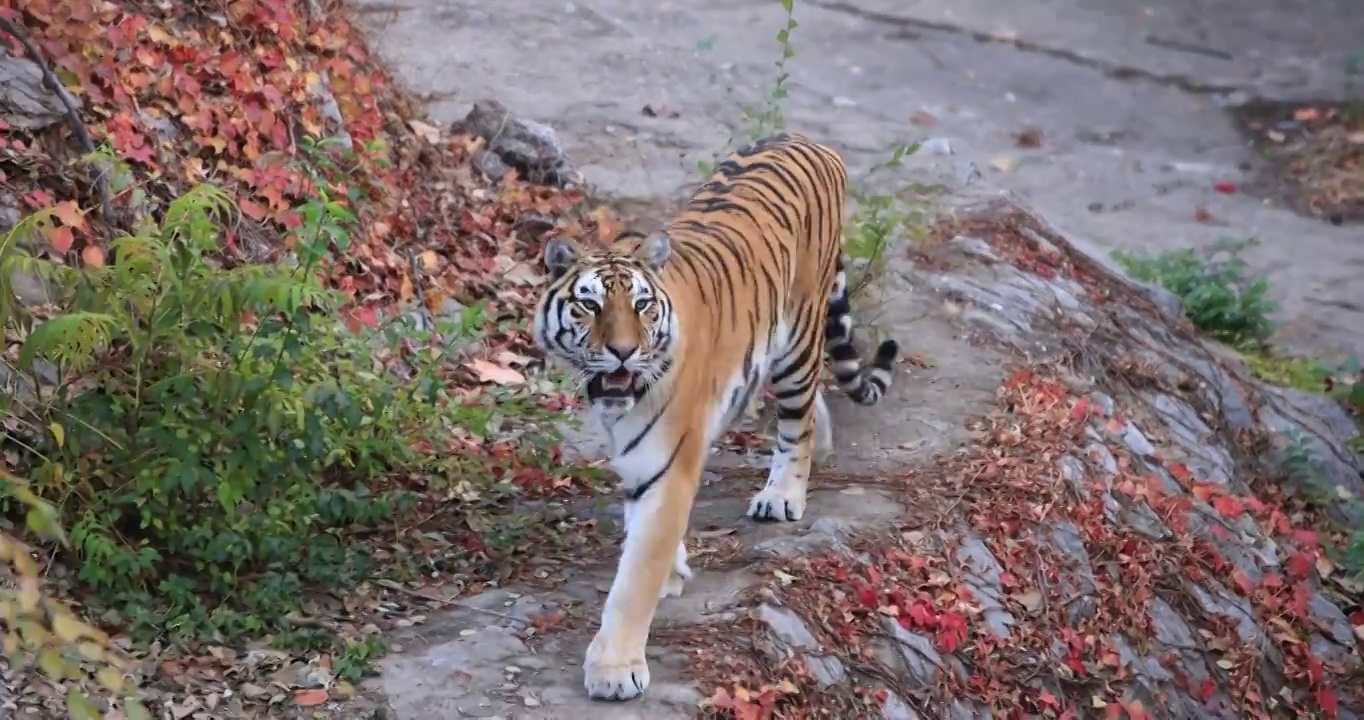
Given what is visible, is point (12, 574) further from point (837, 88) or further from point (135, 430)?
point (837, 88)

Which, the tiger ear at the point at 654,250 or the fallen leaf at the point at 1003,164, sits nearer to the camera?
the tiger ear at the point at 654,250

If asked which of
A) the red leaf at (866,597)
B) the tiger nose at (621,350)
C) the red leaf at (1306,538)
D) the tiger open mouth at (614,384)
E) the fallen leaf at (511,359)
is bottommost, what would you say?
the red leaf at (1306,538)

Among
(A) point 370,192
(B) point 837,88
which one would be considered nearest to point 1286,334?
(B) point 837,88

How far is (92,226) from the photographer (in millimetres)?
4840

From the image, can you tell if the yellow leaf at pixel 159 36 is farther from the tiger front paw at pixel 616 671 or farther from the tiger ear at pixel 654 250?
the tiger front paw at pixel 616 671

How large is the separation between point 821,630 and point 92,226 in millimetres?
2725

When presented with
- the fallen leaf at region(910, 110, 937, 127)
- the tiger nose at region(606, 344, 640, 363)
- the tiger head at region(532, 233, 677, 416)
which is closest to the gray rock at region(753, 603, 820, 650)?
the tiger head at region(532, 233, 677, 416)

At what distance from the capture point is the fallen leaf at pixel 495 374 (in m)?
5.67

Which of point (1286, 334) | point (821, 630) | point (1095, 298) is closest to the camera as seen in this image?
point (821, 630)

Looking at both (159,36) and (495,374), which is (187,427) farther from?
(159,36)

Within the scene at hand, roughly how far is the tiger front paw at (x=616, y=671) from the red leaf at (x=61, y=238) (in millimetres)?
1982

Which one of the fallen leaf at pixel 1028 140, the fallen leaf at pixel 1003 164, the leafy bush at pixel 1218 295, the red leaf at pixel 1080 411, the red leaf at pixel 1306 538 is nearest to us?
the red leaf at pixel 1080 411

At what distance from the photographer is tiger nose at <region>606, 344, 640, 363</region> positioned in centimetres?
369

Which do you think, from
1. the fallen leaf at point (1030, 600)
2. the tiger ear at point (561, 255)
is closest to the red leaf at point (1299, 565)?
the fallen leaf at point (1030, 600)
